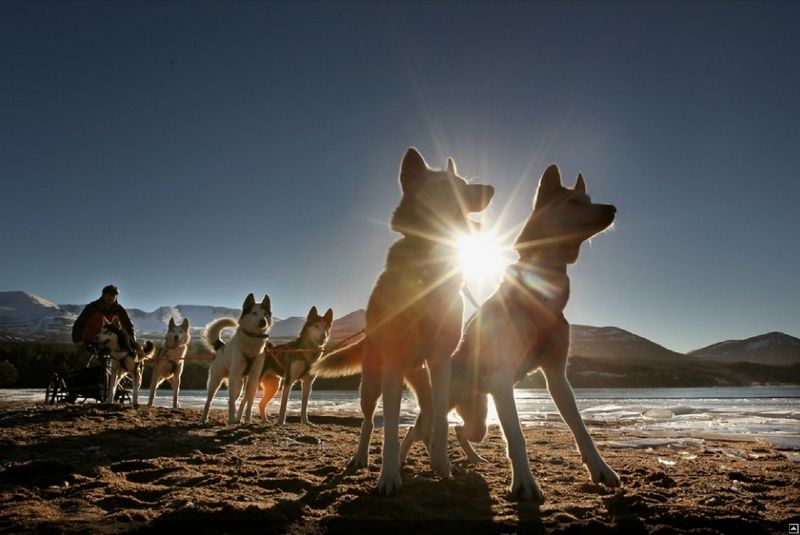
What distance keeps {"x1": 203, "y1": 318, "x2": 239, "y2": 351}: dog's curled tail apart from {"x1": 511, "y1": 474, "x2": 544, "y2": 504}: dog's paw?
870 cm

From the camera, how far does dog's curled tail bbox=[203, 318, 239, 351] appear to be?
1065cm

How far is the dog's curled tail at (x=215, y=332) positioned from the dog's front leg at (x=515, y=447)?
8.47 m

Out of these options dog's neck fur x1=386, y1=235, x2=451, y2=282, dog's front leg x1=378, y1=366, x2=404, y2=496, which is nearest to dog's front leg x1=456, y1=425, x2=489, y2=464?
dog's front leg x1=378, y1=366, x2=404, y2=496

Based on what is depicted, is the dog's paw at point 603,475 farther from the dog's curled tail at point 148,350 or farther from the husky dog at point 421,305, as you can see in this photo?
the dog's curled tail at point 148,350

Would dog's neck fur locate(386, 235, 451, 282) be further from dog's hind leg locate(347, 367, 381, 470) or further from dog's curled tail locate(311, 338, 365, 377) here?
dog's curled tail locate(311, 338, 365, 377)

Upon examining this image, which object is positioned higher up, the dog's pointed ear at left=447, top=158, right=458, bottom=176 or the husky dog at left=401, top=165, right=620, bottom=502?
the dog's pointed ear at left=447, top=158, right=458, bottom=176

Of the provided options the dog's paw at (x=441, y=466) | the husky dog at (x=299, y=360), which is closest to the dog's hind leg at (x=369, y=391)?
the dog's paw at (x=441, y=466)

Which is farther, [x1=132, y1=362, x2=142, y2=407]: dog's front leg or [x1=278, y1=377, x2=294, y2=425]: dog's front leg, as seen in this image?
[x1=132, y1=362, x2=142, y2=407]: dog's front leg

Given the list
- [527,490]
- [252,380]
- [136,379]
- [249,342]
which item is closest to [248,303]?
[249,342]

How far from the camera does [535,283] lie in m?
3.78

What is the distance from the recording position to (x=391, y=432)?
340 centimetres

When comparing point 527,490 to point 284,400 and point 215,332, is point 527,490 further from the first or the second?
point 215,332

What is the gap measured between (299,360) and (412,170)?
25.5 ft

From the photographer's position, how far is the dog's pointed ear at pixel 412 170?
4.32 m
